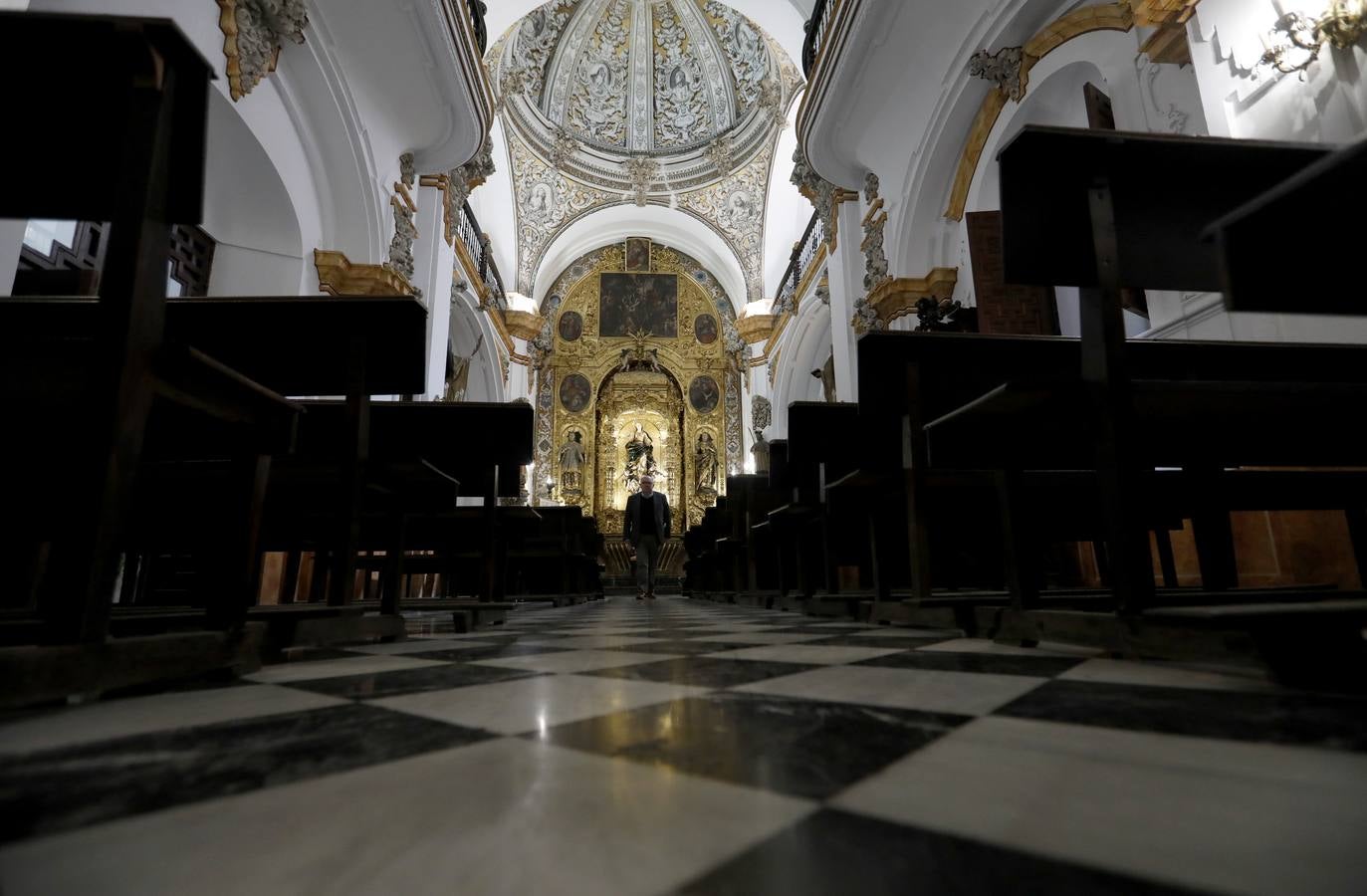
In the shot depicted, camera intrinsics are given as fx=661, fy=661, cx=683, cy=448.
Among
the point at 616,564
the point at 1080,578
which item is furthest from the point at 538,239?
the point at 1080,578

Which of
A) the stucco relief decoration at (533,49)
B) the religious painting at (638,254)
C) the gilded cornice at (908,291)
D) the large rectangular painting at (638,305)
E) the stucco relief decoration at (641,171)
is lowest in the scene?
the gilded cornice at (908,291)

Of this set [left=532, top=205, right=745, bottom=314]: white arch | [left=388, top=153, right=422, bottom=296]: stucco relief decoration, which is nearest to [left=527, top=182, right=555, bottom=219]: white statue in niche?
[left=532, top=205, right=745, bottom=314]: white arch

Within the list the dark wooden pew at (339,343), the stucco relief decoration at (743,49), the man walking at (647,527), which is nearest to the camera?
the dark wooden pew at (339,343)

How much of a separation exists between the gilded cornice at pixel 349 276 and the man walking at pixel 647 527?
2871 mm

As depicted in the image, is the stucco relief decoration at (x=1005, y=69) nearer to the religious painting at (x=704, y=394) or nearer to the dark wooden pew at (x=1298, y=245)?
the dark wooden pew at (x=1298, y=245)

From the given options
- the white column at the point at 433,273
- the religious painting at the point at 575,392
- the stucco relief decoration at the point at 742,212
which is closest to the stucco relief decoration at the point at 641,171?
the stucco relief decoration at the point at 742,212

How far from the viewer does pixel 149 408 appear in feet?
3.52

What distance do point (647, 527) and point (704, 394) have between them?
7242 millimetres

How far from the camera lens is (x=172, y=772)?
0.58 metres

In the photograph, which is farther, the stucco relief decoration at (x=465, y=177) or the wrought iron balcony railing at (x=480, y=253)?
the wrought iron balcony railing at (x=480, y=253)

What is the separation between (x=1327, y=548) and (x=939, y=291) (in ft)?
12.4

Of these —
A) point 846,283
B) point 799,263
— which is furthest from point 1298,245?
point 799,263

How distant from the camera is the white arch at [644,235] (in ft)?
41.4

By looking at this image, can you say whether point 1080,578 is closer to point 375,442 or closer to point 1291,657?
point 1291,657
